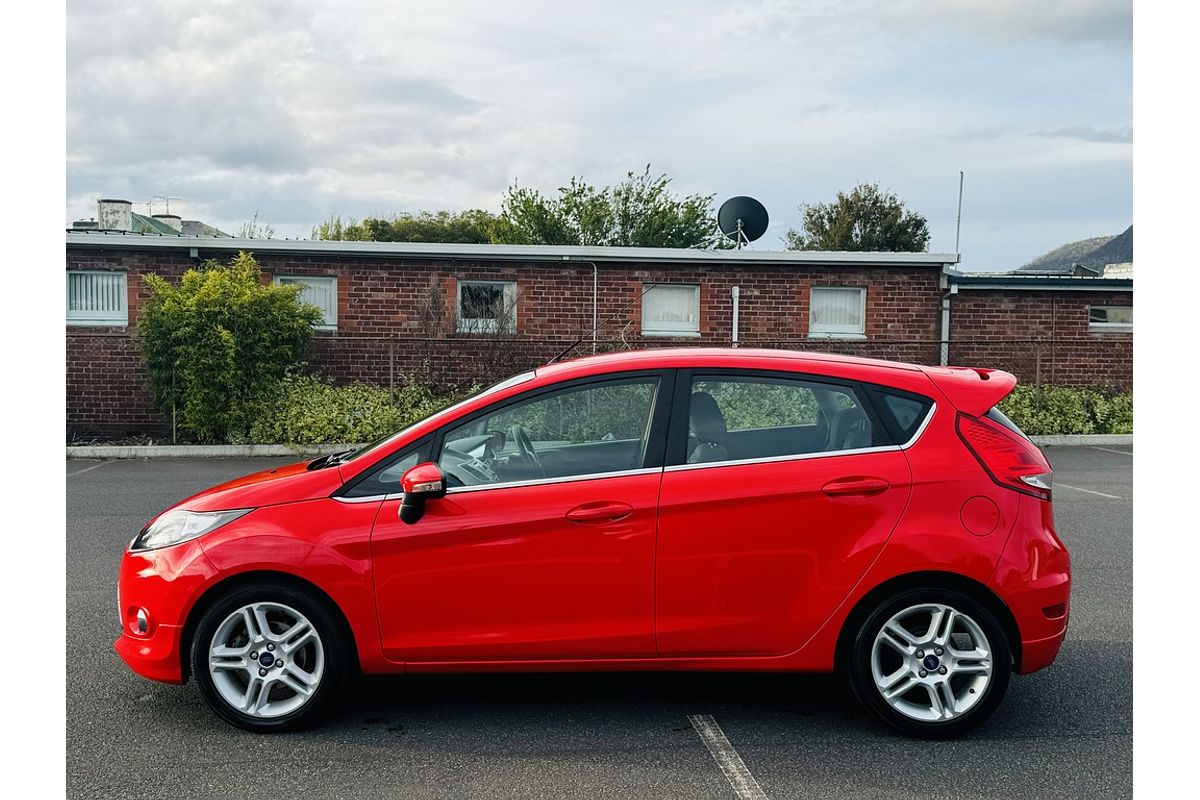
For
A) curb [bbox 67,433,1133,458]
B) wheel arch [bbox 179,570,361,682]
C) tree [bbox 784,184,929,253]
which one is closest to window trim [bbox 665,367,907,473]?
wheel arch [bbox 179,570,361,682]

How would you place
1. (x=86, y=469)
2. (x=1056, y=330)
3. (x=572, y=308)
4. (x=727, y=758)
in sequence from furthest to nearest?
(x=1056, y=330) < (x=572, y=308) < (x=86, y=469) < (x=727, y=758)

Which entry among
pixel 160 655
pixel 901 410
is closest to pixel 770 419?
pixel 901 410

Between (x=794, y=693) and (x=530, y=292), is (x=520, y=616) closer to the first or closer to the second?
(x=794, y=693)

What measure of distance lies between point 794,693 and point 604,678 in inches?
37.8

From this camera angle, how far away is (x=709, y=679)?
5.27 metres

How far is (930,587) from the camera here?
4.41 m

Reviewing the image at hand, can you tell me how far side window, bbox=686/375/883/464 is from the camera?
4.56m

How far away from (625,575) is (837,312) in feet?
55.0

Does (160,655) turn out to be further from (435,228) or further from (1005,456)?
(435,228)

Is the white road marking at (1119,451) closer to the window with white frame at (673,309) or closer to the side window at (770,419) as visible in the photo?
the window with white frame at (673,309)

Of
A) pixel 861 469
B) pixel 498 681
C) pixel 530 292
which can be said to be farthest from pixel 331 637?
pixel 530 292

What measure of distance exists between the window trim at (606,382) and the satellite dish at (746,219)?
17.4 metres

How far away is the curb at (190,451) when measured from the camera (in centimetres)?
1595

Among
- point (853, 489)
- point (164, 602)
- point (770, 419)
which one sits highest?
point (770, 419)
